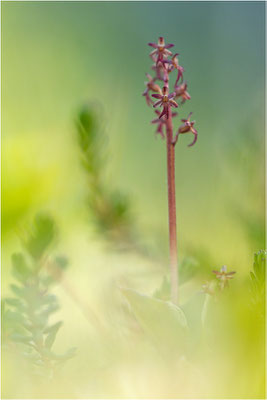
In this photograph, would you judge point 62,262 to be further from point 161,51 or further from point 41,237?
point 161,51

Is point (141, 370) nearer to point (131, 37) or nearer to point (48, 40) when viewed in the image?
point (48, 40)

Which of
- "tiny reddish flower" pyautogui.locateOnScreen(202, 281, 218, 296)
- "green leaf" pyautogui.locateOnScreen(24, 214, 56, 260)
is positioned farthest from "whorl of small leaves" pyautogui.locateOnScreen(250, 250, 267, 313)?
"green leaf" pyautogui.locateOnScreen(24, 214, 56, 260)

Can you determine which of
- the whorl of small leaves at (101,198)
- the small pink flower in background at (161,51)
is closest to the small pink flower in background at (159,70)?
the small pink flower in background at (161,51)

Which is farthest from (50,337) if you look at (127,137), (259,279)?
(127,137)

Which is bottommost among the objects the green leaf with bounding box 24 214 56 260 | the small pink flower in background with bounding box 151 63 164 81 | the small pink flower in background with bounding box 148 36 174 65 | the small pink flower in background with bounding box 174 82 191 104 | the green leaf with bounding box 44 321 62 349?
the green leaf with bounding box 44 321 62 349

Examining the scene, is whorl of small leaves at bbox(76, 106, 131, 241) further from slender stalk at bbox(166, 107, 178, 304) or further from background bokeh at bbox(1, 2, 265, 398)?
slender stalk at bbox(166, 107, 178, 304)

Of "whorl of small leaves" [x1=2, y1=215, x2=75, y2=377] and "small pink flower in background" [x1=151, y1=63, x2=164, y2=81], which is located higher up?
"small pink flower in background" [x1=151, y1=63, x2=164, y2=81]

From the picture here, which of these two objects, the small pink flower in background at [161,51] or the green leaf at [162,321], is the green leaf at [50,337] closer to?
the green leaf at [162,321]
